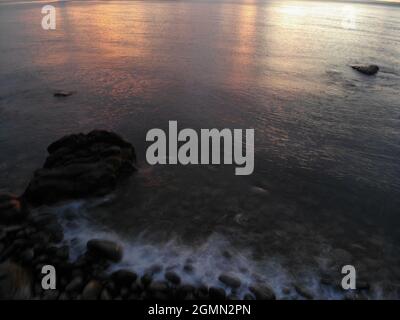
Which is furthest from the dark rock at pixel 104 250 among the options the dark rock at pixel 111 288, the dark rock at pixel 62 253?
the dark rock at pixel 111 288

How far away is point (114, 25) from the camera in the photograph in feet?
172

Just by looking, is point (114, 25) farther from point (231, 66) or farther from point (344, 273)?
point (344, 273)

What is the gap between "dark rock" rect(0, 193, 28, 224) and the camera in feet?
33.0

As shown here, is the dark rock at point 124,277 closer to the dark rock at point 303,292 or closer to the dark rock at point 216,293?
the dark rock at point 216,293

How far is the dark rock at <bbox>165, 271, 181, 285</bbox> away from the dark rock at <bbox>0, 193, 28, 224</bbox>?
4947 millimetres

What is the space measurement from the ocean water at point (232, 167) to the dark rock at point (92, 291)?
3.71ft

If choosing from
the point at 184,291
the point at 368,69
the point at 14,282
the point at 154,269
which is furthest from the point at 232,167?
the point at 368,69

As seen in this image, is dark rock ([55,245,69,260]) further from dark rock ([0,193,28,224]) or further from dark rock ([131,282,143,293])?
dark rock ([131,282,143,293])

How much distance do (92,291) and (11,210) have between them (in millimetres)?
4167

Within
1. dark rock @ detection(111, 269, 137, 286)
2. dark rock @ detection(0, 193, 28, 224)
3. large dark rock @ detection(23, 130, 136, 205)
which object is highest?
large dark rock @ detection(23, 130, 136, 205)

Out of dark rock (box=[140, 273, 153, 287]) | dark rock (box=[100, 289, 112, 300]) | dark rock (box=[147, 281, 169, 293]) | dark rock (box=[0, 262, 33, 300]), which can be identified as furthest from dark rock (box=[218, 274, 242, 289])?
dark rock (box=[0, 262, 33, 300])

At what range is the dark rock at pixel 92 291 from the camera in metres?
7.85

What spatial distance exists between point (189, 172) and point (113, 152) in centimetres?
296
